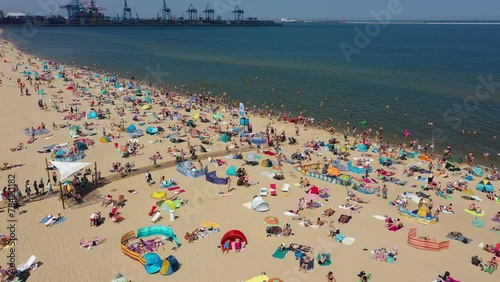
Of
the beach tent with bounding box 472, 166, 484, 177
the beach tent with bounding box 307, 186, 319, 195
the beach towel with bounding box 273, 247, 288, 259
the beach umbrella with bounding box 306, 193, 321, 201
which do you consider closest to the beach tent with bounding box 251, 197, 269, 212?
the beach umbrella with bounding box 306, 193, 321, 201

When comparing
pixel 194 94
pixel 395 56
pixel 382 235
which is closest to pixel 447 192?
pixel 382 235

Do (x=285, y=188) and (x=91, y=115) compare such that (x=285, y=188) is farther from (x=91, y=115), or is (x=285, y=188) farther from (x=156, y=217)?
(x=91, y=115)

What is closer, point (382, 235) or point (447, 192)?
point (382, 235)

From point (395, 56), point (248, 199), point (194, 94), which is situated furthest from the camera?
point (395, 56)

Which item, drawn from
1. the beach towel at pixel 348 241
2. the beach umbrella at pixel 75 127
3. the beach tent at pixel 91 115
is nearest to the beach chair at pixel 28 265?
the beach towel at pixel 348 241

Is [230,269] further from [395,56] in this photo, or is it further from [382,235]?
[395,56]

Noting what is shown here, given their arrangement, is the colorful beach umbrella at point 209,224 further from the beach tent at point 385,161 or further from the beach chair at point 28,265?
the beach tent at point 385,161

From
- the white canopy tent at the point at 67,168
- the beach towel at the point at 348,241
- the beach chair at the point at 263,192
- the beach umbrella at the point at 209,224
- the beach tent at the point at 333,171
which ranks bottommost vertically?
the beach towel at the point at 348,241
